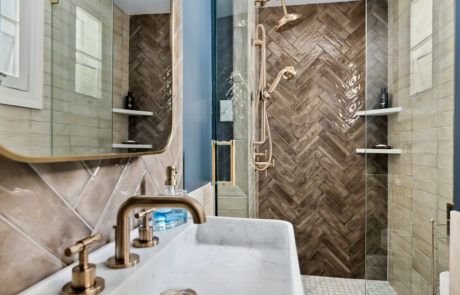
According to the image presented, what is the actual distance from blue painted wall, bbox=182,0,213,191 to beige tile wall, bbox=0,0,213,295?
577 mm

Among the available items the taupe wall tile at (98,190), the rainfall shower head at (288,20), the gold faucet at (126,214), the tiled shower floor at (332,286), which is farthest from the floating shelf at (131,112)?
the tiled shower floor at (332,286)

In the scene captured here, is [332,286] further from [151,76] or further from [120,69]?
[120,69]

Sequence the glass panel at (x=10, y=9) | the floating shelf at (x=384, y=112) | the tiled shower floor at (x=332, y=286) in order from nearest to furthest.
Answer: the glass panel at (x=10, y=9)
the floating shelf at (x=384, y=112)
the tiled shower floor at (x=332, y=286)

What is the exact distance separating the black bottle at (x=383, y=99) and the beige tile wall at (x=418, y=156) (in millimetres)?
39

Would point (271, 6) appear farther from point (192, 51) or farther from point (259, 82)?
point (192, 51)

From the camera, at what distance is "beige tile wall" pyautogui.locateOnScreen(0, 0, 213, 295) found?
38 cm

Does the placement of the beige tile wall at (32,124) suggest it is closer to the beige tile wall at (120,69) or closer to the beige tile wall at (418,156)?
the beige tile wall at (120,69)

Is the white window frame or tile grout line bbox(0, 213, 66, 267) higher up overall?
the white window frame

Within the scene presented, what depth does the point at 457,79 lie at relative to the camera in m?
1.15

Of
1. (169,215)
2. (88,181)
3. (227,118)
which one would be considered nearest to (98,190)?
(88,181)

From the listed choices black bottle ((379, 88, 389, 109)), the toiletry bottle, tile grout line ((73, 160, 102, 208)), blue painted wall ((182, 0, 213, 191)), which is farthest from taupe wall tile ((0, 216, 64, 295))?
black bottle ((379, 88, 389, 109))

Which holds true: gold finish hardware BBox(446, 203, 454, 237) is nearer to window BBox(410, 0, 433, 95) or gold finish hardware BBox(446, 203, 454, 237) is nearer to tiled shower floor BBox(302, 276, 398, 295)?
window BBox(410, 0, 433, 95)

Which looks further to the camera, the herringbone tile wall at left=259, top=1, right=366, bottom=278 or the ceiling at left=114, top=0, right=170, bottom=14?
the herringbone tile wall at left=259, top=1, right=366, bottom=278

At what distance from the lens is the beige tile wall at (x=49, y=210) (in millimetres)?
378
